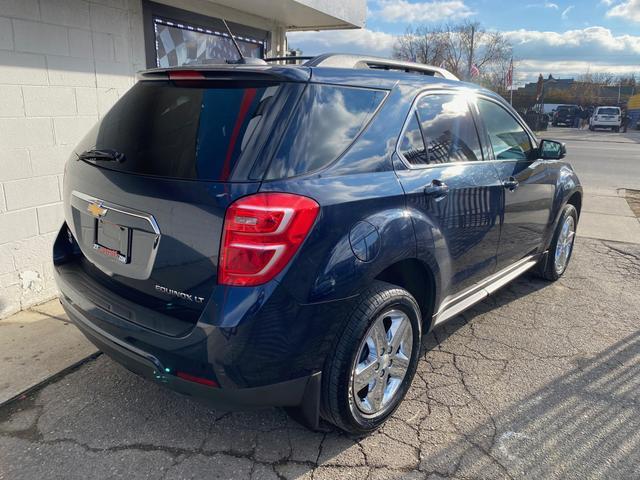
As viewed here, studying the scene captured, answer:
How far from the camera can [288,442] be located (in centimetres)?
260

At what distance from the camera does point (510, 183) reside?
362 centimetres

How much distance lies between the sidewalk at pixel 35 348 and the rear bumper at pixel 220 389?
3.73 ft

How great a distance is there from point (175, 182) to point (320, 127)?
2.28ft

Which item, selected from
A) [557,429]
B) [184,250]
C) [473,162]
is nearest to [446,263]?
[473,162]

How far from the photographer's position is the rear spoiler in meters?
2.27

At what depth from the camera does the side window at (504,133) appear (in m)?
3.66

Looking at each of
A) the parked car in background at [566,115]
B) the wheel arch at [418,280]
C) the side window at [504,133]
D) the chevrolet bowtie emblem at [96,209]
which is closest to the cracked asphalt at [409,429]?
the wheel arch at [418,280]

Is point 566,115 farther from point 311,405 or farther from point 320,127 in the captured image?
point 311,405

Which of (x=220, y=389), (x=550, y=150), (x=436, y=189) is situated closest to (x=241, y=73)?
(x=436, y=189)

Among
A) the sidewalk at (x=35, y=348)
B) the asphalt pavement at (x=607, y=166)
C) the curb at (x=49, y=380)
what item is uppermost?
the sidewalk at (x=35, y=348)

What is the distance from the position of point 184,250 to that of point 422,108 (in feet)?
5.44

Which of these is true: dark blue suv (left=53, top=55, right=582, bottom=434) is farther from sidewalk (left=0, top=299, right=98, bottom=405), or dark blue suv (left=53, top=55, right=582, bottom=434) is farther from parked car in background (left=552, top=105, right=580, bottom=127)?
parked car in background (left=552, top=105, right=580, bottom=127)

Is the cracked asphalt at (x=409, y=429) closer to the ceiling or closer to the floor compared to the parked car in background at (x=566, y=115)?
closer to the floor

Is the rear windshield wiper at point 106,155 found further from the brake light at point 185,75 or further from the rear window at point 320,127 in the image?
the rear window at point 320,127
